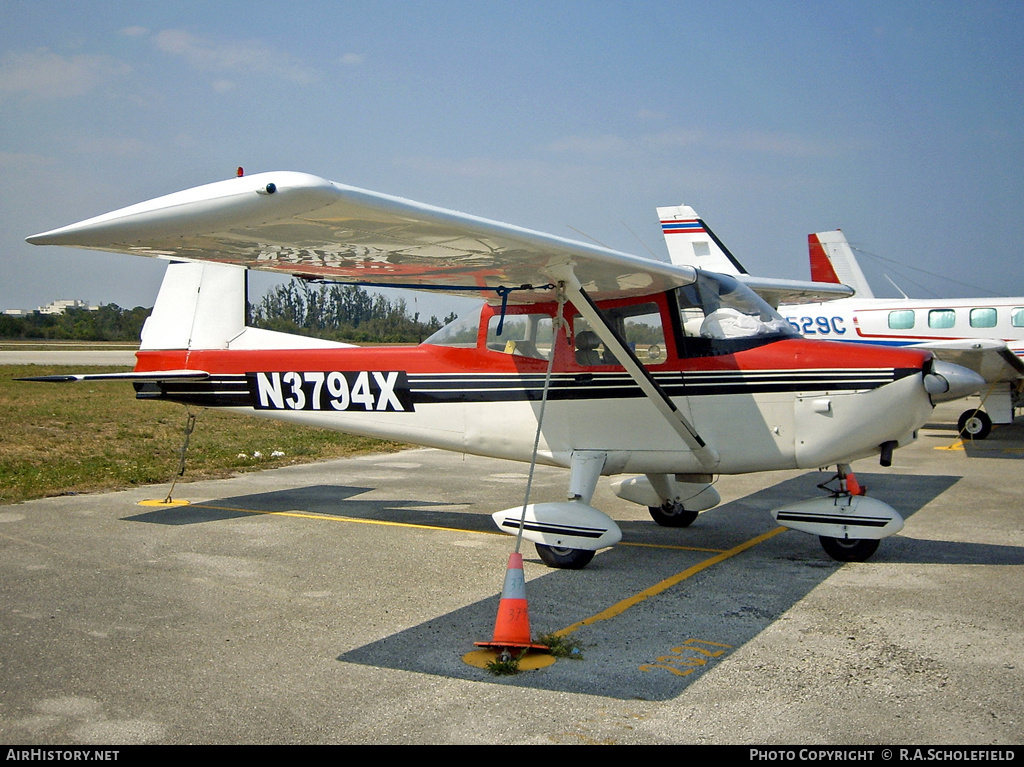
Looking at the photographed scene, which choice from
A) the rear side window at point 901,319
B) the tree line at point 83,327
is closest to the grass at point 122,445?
the rear side window at point 901,319

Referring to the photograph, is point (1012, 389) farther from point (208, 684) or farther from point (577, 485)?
point (208, 684)

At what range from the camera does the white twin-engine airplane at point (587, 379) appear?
18.5 ft

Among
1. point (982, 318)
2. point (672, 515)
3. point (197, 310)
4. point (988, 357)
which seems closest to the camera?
point (672, 515)

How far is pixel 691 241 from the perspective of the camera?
19.9m

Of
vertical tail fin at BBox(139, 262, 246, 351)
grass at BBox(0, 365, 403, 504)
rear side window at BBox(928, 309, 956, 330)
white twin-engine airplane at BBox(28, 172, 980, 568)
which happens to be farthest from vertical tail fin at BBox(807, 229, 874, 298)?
vertical tail fin at BBox(139, 262, 246, 351)

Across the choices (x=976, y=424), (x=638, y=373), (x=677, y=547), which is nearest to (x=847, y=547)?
(x=677, y=547)

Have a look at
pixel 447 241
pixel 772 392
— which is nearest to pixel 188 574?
pixel 447 241

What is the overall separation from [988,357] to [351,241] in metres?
13.7

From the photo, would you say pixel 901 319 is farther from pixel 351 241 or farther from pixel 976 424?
pixel 351 241

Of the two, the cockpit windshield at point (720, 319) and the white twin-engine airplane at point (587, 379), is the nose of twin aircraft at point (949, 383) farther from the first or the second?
the cockpit windshield at point (720, 319)

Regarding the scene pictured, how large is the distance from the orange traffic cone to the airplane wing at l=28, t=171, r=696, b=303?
2.00 metres

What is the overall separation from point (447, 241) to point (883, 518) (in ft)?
13.1

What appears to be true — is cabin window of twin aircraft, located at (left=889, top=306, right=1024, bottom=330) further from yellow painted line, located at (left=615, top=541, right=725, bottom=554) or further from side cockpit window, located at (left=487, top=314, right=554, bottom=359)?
side cockpit window, located at (left=487, top=314, right=554, bottom=359)

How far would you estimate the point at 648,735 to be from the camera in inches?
138
